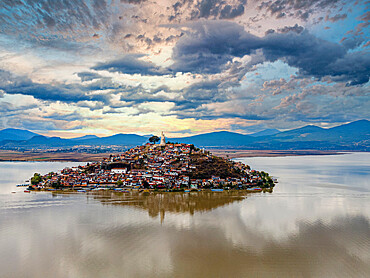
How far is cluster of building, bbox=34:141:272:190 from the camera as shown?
2994 cm

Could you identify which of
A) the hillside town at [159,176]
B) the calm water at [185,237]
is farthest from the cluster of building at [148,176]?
the calm water at [185,237]

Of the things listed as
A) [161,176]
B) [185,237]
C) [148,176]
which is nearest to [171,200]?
[161,176]

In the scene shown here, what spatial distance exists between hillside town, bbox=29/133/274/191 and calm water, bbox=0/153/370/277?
5.94m

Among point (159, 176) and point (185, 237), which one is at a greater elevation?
point (159, 176)

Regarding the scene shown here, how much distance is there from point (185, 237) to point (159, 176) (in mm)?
17527

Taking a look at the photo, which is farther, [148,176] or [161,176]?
[148,176]

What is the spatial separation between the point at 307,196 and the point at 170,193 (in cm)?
1205

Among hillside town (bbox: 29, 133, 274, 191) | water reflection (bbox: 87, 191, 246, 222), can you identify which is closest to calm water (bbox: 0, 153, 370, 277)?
water reflection (bbox: 87, 191, 246, 222)

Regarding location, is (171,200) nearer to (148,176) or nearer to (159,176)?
(159,176)

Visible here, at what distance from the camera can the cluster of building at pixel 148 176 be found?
98.2ft

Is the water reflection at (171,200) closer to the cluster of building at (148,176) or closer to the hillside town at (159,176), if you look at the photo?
the hillside town at (159,176)

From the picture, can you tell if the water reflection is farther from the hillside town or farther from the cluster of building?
the cluster of building

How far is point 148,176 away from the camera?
1245 inches

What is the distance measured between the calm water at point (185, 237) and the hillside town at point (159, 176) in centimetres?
594
